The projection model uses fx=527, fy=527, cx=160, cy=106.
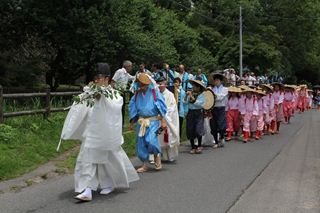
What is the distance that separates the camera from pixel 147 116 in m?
10.2

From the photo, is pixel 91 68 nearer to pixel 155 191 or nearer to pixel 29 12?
pixel 29 12

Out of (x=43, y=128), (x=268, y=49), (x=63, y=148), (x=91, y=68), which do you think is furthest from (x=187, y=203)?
(x=268, y=49)

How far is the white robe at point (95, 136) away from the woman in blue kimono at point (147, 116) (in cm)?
193

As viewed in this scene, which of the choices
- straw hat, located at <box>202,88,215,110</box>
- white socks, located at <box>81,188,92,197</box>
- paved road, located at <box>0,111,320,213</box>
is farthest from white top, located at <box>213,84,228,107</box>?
white socks, located at <box>81,188,92,197</box>

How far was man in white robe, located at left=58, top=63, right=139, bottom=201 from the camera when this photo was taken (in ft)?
25.7

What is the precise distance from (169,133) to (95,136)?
376 centimetres

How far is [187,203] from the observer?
760 centimetres

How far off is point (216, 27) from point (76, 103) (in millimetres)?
44104

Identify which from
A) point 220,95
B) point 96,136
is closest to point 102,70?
point 96,136

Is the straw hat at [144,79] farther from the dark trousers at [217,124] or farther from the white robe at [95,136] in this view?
the dark trousers at [217,124]

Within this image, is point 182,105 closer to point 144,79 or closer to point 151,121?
point 151,121

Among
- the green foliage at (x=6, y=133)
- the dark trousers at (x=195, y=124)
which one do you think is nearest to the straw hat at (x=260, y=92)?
the dark trousers at (x=195, y=124)

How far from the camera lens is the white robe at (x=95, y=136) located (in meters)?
7.84

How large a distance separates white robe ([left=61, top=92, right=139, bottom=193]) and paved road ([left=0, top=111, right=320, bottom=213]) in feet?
1.16
